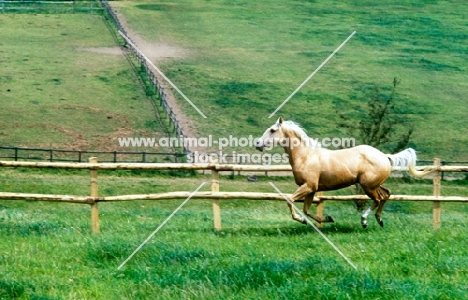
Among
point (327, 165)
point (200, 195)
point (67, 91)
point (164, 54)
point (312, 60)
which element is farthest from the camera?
point (312, 60)

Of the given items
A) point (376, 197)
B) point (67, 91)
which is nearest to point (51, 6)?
point (67, 91)

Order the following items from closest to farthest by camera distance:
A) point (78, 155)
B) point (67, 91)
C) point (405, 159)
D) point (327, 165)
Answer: point (327, 165)
point (405, 159)
point (78, 155)
point (67, 91)

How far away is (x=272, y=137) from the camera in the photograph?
1413 centimetres

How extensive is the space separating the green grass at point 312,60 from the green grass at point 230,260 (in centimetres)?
2419

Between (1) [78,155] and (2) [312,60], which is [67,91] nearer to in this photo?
(1) [78,155]

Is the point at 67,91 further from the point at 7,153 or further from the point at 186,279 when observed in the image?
the point at 186,279

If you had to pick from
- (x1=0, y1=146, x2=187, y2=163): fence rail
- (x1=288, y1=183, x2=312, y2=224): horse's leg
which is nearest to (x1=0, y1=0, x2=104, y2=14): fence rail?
(x1=0, y1=146, x2=187, y2=163): fence rail

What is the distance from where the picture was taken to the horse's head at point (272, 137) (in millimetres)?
14047

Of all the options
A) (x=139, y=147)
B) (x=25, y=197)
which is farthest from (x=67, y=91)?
(x=25, y=197)

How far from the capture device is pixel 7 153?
34.7 metres

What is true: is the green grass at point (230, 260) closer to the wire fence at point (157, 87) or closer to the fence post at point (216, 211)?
the fence post at point (216, 211)

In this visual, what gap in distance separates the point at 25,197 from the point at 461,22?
5347 centimetres

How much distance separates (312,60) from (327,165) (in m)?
39.0

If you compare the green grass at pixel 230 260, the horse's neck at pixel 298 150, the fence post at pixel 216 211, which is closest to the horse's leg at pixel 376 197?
the green grass at pixel 230 260
